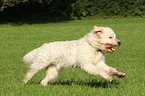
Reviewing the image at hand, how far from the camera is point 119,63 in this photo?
33.6 ft

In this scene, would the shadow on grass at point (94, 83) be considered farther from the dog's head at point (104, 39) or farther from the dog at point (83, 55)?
the dog's head at point (104, 39)

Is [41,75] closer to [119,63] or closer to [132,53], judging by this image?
[119,63]

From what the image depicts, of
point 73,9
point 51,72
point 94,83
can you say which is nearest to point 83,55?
point 51,72

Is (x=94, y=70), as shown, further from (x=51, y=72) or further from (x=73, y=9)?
(x=73, y=9)

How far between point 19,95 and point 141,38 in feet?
43.9

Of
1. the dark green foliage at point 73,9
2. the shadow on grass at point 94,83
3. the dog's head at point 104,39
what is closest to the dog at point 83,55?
the dog's head at point 104,39

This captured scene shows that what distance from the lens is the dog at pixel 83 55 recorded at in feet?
20.3

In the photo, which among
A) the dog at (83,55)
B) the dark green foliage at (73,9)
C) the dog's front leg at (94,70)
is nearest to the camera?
the dog's front leg at (94,70)

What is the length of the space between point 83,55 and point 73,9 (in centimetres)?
2567

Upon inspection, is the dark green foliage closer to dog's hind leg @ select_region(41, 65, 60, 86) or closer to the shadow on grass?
the shadow on grass

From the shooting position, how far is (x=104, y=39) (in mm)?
6246

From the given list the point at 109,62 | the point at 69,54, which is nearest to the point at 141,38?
the point at 109,62

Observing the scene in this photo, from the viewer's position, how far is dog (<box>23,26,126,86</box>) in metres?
6.18

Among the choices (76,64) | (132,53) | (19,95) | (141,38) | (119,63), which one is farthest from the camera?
(141,38)
